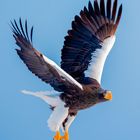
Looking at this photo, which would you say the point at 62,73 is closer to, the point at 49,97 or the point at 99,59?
the point at 49,97

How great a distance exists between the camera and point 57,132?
7051 mm

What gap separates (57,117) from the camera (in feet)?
23.0

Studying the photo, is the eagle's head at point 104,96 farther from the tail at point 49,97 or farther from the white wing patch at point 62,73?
the tail at point 49,97

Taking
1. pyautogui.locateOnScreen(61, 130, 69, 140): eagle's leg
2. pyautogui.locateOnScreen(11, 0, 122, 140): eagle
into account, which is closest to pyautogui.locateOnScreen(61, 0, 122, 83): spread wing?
pyautogui.locateOnScreen(11, 0, 122, 140): eagle

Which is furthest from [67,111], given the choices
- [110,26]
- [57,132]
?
[110,26]

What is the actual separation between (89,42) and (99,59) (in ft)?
0.69

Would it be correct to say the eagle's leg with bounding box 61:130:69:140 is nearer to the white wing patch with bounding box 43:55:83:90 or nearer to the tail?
the tail

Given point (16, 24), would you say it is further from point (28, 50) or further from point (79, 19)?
point (79, 19)

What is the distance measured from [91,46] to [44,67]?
103cm

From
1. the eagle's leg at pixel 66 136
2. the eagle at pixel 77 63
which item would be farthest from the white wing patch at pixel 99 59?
the eagle's leg at pixel 66 136

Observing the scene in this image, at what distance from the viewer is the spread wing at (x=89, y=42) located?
7.54 m

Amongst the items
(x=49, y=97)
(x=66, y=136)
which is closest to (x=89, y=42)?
(x=49, y=97)

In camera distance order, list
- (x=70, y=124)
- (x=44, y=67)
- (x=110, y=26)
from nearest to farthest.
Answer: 1. (x=44, y=67)
2. (x=70, y=124)
3. (x=110, y=26)

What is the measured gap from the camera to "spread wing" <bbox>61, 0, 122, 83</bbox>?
24.7ft
